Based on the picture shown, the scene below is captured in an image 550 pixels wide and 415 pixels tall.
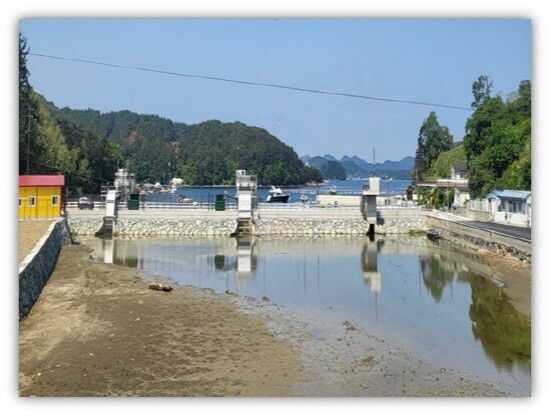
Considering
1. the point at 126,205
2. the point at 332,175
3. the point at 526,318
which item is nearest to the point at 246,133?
the point at 332,175

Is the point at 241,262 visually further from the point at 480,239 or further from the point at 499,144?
the point at 499,144

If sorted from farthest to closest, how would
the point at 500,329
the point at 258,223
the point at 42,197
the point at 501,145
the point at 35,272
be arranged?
the point at 501,145 < the point at 258,223 < the point at 42,197 < the point at 35,272 < the point at 500,329

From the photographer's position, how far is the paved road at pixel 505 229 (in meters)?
16.8

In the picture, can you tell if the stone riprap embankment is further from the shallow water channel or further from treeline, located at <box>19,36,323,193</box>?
treeline, located at <box>19,36,323,193</box>

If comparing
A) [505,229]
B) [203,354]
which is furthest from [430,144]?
[203,354]

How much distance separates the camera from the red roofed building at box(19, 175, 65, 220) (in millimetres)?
18609

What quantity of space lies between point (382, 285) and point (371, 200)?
11455mm

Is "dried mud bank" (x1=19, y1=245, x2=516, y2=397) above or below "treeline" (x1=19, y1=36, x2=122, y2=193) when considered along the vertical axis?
below

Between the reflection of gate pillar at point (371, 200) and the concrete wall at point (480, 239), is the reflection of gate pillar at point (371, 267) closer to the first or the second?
the reflection of gate pillar at point (371, 200)

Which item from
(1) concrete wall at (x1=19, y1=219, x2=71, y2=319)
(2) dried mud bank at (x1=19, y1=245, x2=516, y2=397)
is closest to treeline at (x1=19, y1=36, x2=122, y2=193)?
(1) concrete wall at (x1=19, y1=219, x2=71, y2=319)

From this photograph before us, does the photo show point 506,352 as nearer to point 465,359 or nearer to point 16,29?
point 465,359

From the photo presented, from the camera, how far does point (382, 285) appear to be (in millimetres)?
14203

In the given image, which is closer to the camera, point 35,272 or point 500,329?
point 500,329

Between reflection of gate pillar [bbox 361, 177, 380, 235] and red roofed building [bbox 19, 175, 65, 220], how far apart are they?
13.3 metres
